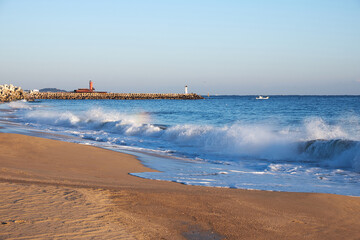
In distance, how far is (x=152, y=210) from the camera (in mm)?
4797

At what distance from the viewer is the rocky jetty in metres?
59.7

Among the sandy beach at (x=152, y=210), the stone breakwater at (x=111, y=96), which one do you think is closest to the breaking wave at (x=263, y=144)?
the sandy beach at (x=152, y=210)

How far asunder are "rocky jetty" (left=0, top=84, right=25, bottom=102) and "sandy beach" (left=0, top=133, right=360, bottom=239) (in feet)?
193

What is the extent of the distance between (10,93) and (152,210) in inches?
2611

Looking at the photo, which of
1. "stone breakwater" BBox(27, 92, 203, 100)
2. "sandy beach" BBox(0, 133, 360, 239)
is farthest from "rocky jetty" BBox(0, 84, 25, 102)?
"sandy beach" BBox(0, 133, 360, 239)

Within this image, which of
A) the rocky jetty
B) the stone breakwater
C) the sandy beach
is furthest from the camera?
the stone breakwater

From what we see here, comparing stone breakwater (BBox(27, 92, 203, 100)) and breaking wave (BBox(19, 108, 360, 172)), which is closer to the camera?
breaking wave (BBox(19, 108, 360, 172))

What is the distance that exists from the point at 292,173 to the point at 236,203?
3818mm

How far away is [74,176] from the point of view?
22.8 feet

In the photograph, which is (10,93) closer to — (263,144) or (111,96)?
(111,96)

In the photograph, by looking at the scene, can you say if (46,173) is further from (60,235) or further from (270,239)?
(270,239)

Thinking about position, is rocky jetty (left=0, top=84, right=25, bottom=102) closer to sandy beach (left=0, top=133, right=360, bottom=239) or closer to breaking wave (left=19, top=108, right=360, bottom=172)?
breaking wave (left=19, top=108, right=360, bottom=172)

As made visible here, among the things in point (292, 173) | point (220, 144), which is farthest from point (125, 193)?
point (220, 144)

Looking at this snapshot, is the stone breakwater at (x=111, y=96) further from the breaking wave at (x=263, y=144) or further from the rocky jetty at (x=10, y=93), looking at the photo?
the breaking wave at (x=263, y=144)
